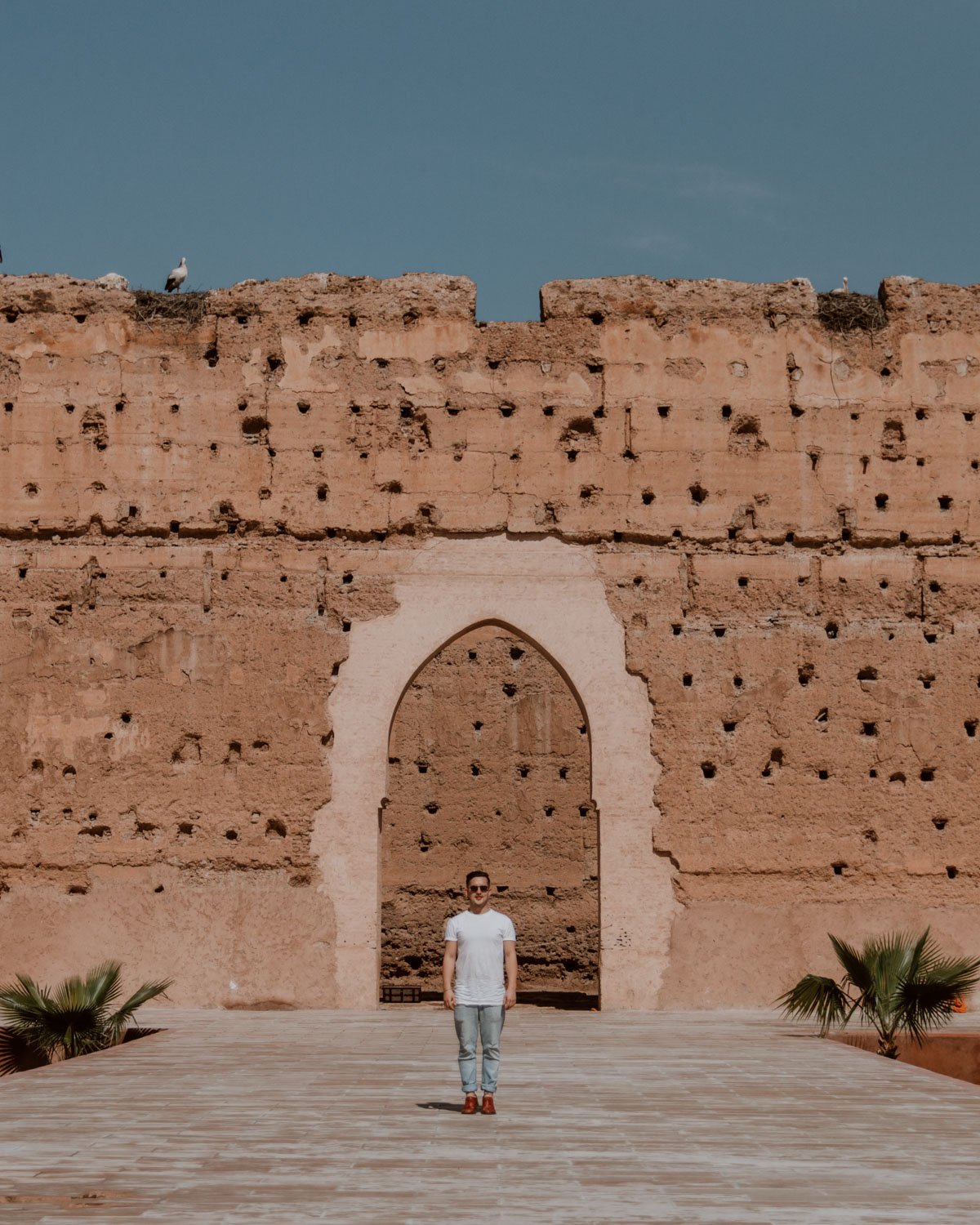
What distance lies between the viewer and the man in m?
6.67

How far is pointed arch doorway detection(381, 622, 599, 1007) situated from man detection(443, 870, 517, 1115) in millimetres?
10005

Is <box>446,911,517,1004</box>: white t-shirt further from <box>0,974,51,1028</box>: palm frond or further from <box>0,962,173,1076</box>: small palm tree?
<box>0,974,51,1028</box>: palm frond

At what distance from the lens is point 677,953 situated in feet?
39.3

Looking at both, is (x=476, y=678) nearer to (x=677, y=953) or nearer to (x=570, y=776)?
(x=570, y=776)

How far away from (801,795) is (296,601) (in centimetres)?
399

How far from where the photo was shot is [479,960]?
6.75 meters

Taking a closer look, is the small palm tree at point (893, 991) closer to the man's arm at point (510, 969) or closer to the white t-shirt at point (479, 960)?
the man's arm at point (510, 969)

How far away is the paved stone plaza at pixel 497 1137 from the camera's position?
4816mm

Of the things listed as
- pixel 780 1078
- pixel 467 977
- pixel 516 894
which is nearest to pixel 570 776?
pixel 516 894

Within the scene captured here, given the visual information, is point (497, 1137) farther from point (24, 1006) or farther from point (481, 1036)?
point (24, 1006)

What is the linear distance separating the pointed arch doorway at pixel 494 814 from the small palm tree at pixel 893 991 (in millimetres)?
7189

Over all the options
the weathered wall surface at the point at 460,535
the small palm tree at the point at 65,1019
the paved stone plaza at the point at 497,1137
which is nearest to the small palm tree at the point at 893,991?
the paved stone plaza at the point at 497,1137

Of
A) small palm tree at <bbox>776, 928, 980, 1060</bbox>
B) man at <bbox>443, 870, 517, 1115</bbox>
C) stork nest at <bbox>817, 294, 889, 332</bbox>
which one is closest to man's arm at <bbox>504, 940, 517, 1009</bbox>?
A: man at <bbox>443, 870, 517, 1115</bbox>

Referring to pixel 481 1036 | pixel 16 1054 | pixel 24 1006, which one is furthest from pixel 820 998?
pixel 16 1054
